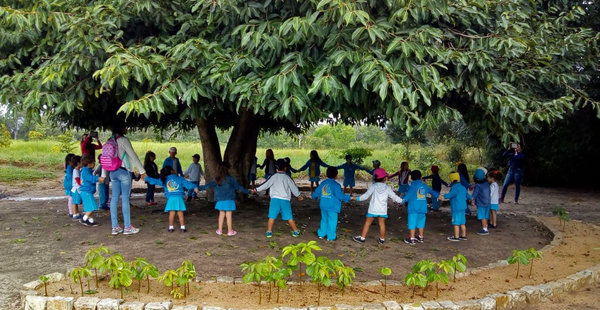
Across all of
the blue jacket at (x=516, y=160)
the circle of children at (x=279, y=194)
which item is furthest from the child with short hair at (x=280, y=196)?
the blue jacket at (x=516, y=160)

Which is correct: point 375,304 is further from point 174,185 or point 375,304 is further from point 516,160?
point 516,160

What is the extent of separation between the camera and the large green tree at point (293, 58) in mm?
4902

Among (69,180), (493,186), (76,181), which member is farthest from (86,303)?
(493,186)

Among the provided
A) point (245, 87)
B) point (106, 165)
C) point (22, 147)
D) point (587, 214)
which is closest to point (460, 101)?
point (245, 87)

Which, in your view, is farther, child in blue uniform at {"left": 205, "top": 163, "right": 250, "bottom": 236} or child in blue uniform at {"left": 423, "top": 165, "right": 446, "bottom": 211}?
child in blue uniform at {"left": 423, "top": 165, "right": 446, "bottom": 211}

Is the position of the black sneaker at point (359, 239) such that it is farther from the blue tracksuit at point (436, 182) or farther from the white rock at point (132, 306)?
the white rock at point (132, 306)

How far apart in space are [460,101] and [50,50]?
6.19m

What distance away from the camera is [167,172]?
7957mm

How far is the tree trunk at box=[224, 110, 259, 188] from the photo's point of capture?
10.2 metres

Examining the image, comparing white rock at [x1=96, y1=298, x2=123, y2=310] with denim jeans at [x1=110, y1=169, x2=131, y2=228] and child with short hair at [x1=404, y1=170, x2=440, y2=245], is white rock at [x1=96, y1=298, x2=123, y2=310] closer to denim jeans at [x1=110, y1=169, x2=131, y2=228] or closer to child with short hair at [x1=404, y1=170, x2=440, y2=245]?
denim jeans at [x1=110, y1=169, x2=131, y2=228]

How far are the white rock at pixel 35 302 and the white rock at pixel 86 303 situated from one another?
0.31 metres

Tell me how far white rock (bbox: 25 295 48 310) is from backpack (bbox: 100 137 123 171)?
2.98m

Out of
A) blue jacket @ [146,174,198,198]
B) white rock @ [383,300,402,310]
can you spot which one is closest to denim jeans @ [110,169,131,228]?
blue jacket @ [146,174,198,198]

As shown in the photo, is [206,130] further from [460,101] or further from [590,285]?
[590,285]
